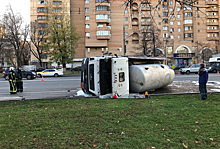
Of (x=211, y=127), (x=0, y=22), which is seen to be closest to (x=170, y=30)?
(x=0, y=22)

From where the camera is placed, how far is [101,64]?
834 cm

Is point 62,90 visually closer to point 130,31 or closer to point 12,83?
point 12,83

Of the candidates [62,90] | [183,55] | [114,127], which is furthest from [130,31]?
[114,127]

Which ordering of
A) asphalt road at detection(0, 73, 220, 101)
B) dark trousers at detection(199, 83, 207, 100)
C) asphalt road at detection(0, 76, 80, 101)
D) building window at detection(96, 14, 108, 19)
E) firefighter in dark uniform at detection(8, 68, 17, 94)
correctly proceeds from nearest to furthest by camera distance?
dark trousers at detection(199, 83, 207, 100), asphalt road at detection(0, 76, 80, 101), asphalt road at detection(0, 73, 220, 101), firefighter in dark uniform at detection(8, 68, 17, 94), building window at detection(96, 14, 108, 19)

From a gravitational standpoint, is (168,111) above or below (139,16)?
below

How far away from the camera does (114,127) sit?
446cm

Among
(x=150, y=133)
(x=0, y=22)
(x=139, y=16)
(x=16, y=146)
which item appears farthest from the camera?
(x=139, y=16)

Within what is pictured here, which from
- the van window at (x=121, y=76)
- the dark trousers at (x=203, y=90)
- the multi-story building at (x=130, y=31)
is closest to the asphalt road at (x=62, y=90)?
the dark trousers at (x=203, y=90)

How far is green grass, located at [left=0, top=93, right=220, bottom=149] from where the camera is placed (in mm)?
3562

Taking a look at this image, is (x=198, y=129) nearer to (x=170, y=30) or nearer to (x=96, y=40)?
(x=96, y=40)

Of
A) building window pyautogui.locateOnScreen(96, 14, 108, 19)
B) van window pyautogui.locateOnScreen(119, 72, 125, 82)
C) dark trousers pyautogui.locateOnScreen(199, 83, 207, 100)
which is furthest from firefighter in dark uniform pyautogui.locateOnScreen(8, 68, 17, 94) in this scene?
building window pyautogui.locateOnScreen(96, 14, 108, 19)

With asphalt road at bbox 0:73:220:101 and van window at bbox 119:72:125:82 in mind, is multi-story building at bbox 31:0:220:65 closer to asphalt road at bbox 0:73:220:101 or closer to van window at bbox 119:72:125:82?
asphalt road at bbox 0:73:220:101

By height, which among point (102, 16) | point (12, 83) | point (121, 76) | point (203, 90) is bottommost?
point (203, 90)

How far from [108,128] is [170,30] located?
6404cm
